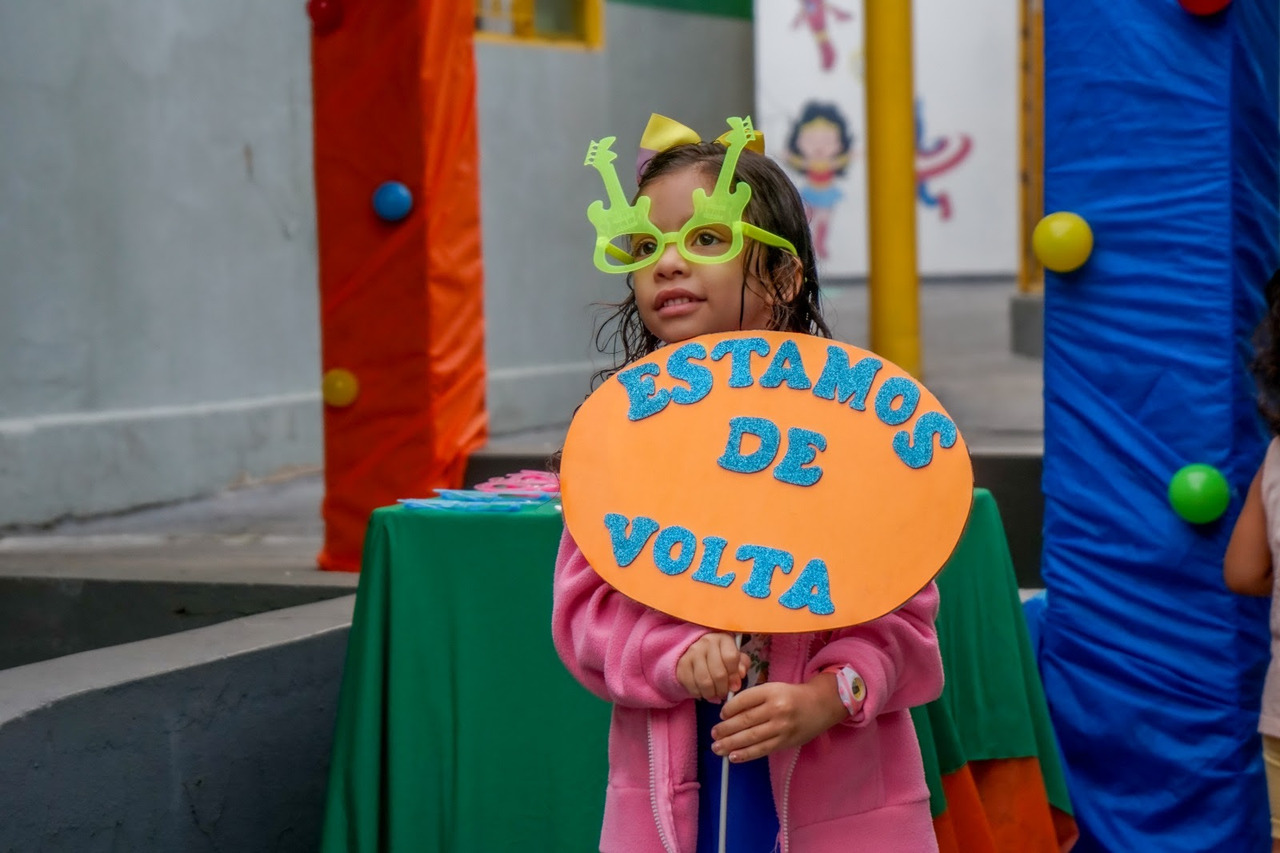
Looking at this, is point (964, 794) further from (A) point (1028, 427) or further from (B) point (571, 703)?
(A) point (1028, 427)

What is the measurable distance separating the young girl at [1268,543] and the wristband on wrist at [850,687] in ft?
3.68

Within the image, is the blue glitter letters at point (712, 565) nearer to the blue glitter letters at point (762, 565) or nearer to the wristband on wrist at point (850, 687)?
the blue glitter letters at point (762, 565)

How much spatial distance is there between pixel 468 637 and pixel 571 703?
0.19 m

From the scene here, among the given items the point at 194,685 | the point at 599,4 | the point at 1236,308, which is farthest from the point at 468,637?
the point at 599,4

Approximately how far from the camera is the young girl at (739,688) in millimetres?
1379

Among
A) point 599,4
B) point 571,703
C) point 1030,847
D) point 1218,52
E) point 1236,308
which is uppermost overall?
point 599,4

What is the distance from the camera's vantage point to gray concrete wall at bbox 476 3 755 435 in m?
7.16

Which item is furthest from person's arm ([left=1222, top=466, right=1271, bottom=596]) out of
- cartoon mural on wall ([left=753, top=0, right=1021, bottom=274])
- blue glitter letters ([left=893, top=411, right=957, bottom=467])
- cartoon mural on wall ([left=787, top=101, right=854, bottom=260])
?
cartoon mural on wall ([left=787, top=101, right=854, bottom=260])

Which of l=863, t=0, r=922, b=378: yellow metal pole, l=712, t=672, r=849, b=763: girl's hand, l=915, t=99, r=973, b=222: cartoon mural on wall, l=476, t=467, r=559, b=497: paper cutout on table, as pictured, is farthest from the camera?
l=915, t=99, r=973, b=222: cartoon mural on wall

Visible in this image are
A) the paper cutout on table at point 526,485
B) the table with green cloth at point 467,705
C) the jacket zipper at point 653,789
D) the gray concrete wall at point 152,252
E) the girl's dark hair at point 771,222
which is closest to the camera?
the jacket zipper at point 653,789

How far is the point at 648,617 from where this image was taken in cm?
144

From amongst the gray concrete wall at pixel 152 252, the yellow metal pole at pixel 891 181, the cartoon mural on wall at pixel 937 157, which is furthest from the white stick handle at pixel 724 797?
the cartoon mural on wall at pixel 937 157

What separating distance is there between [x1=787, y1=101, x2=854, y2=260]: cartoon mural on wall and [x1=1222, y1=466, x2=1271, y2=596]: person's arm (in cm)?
952

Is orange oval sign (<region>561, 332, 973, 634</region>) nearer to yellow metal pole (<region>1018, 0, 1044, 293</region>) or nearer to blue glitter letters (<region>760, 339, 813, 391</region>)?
blue glitter letters (<region>760, 339, 813, 391</region>)
